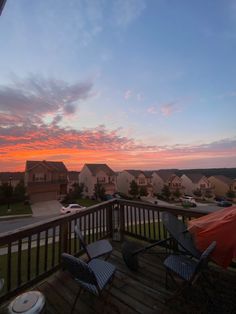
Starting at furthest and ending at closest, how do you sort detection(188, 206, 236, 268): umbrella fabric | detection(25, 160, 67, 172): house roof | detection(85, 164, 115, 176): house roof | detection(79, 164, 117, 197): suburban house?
1. detection(85, 164, 115, 176): house roof
2. detection(79, 164, 117, 197): suburban house
3. detection(25, 160, 67, 172): house roof
4. detection(188, 206, 236, 268): umbrella fabric

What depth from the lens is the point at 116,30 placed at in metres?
5.61

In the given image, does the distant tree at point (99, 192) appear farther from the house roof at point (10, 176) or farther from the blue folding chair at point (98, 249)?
the blue folding chair at point (98, 249)

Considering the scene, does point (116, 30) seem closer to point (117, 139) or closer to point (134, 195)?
point (117, 139)

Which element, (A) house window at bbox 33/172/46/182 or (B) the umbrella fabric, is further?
(A) house window at bbox 33/172/46/182

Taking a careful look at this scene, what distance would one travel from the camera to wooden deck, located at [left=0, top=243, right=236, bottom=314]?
7.07 feet

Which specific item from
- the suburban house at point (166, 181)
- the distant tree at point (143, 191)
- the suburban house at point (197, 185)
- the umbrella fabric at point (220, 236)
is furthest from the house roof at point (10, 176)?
the suburban house at point (197, 185)

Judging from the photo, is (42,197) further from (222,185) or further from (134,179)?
(222,185)

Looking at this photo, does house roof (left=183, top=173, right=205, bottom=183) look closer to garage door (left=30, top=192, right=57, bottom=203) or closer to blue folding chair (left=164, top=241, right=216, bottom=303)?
garage door (left=30, top=192, right=57, bottom=203)

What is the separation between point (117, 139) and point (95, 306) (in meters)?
13.0

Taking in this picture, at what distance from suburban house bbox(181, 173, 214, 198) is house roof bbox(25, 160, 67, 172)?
93.6 feet

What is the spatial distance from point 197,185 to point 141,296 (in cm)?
4186

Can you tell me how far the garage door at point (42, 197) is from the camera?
2539 cm

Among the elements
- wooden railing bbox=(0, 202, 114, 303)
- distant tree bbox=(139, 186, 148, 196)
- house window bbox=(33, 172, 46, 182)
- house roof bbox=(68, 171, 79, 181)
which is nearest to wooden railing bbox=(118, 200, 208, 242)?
wooden railing bbox=(0, 202, 114, 303)

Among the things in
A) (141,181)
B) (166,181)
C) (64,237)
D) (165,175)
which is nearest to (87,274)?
(64,237)
